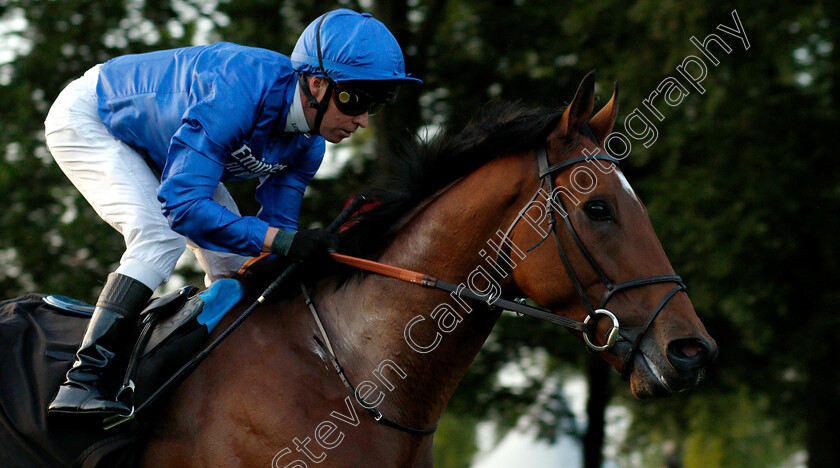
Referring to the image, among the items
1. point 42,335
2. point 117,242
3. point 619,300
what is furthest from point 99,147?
point 117,242

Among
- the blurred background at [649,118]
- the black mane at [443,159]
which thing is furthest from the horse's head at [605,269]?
the blurred background at [649,118]

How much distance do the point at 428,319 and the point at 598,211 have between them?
811 mm

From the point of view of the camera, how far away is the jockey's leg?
9.85 feet

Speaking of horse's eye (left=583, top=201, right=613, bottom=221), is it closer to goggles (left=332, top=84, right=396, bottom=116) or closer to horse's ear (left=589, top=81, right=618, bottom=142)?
horse's ear (left=589, top=81, right=618, bottom=142)

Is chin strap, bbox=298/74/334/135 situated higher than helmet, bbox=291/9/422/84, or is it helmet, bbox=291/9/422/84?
helmet, bbox=291/9/422/84

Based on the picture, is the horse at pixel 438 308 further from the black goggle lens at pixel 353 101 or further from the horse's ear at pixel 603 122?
the black goggle lens at pixel 353 101

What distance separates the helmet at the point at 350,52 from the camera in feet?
10.8

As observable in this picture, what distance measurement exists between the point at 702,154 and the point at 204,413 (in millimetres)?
8993

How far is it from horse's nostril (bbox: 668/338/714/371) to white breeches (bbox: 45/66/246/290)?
2049 mm

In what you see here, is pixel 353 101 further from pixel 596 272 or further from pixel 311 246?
pixel 596 272

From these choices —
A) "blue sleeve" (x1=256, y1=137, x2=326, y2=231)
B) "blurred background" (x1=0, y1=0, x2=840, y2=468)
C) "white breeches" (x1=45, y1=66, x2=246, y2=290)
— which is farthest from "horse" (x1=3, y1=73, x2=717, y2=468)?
"blurred background" (x1=0, y1=0, x2=840, y2=468)

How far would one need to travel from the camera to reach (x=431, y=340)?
316 centimetres

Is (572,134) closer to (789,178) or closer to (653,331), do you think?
(653,331)

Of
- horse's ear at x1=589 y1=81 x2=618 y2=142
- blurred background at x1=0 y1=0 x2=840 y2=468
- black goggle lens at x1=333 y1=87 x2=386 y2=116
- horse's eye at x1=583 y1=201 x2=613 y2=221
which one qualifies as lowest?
blurred background at x1=0 y1=0 x2=840 y2=468
